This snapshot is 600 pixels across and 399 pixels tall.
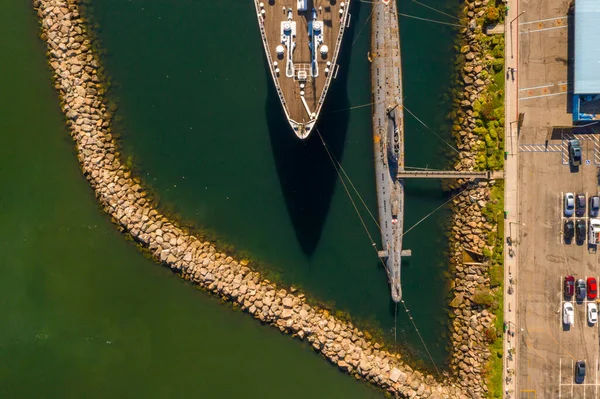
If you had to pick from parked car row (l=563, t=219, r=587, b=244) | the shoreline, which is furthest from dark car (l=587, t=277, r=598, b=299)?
the shoreline

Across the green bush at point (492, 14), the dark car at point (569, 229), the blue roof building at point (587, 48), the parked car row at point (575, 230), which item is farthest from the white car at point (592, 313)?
the green bush at point (492, 14)

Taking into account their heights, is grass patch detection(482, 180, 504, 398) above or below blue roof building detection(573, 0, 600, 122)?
below

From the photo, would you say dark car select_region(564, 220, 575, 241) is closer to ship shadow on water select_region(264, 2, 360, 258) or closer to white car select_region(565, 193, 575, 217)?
white car select_region(565, 193, 575, 217)

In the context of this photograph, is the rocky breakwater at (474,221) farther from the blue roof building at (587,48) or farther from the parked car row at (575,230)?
the blue roof building at (587,48)

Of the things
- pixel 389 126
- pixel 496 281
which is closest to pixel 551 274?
pixel 496 281

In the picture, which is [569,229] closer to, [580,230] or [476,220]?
[580,230]
